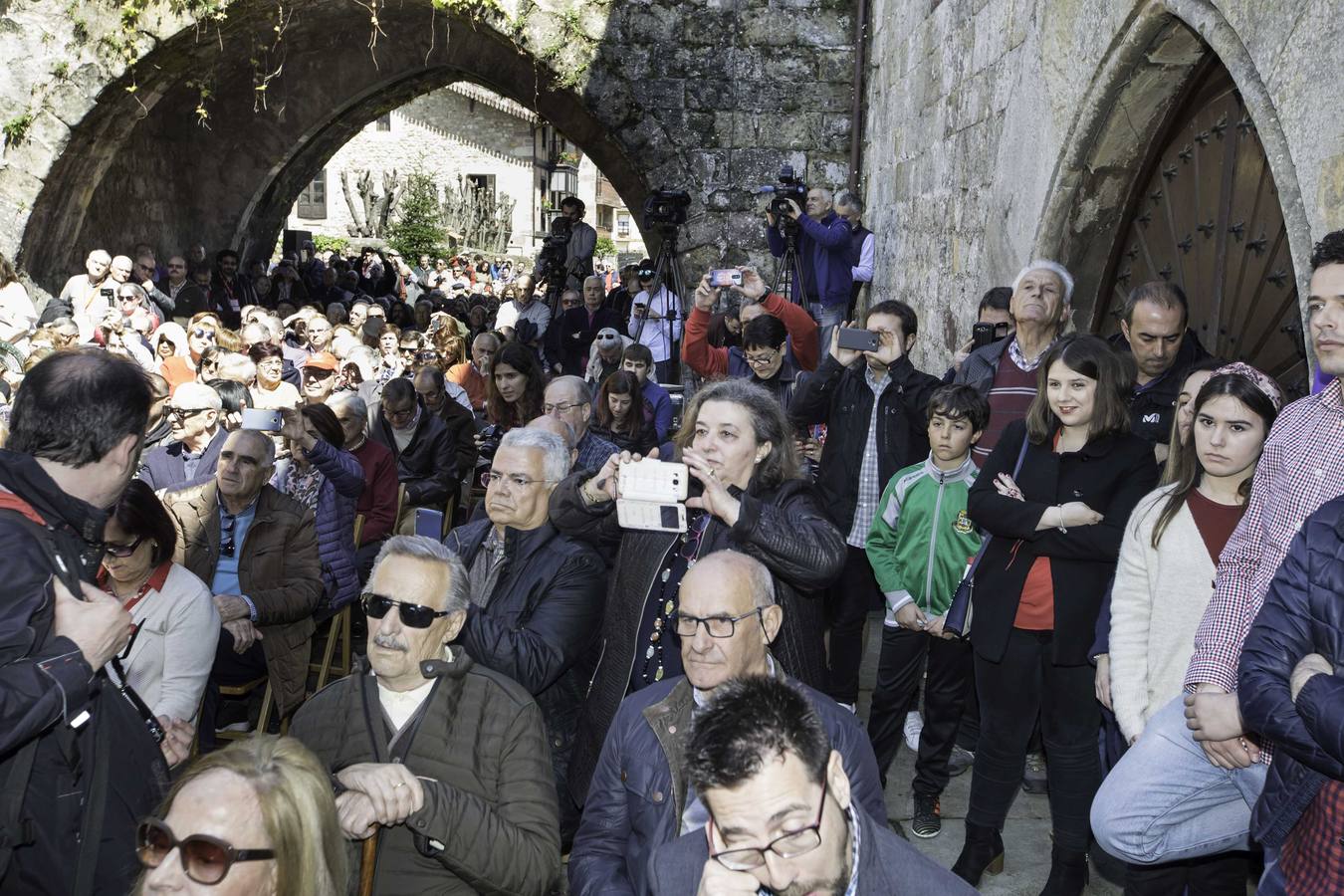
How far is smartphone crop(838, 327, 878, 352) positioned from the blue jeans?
205 cm

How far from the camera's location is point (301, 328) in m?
10.2

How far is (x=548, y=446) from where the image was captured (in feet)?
11.7

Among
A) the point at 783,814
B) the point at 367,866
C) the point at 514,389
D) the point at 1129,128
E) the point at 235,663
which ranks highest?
the point at 1129,128

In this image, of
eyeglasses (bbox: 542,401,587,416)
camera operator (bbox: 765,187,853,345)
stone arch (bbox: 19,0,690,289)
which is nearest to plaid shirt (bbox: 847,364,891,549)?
eyeglasses (bbox: 542,401,587,416)

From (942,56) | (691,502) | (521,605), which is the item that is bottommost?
(521,605)

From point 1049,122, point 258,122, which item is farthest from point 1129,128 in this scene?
point 258,122

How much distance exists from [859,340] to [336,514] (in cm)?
219

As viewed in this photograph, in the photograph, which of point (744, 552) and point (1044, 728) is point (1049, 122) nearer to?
point (1044, 728)

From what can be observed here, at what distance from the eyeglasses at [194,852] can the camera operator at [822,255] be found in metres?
6.37

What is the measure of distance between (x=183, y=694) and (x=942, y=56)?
548 centimetres

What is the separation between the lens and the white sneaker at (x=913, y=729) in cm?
472

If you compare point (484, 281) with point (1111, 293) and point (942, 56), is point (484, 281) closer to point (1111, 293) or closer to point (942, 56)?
point (942, 56)

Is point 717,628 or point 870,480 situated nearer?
point 717,628

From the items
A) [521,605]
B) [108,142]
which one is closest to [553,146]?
[108,142]
